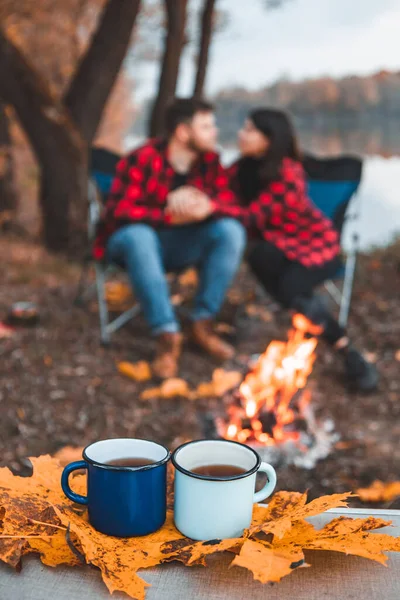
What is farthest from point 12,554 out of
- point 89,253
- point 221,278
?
point 89,253

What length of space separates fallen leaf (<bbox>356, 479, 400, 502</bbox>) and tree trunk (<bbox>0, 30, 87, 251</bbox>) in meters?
3.21

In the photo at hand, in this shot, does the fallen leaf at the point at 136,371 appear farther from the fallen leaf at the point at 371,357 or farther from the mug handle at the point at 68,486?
the mug handle at the point at 68,486

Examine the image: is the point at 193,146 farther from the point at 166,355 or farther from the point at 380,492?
the point at 380,492

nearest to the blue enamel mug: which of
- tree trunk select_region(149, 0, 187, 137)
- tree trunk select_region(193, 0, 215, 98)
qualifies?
tree trunk select_region(149, 0, 187, 137)

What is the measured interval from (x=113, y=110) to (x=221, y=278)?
9.39 metres

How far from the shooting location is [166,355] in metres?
3.07

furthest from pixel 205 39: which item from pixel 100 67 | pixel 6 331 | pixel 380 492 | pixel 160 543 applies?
pixel 160 543

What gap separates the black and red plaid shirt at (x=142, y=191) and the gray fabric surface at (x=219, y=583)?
2.54 meters

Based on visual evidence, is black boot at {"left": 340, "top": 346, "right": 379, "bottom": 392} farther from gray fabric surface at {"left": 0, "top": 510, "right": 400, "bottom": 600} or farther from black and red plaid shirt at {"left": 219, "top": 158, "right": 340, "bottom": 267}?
gray fabric surface at {"left": 0, "top": 510, "right": 400, "bottom": 600}

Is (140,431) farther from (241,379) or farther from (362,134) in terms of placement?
(362,134)

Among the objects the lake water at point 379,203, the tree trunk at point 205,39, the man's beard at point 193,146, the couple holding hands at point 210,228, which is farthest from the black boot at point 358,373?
the tree trunk at point 205,39

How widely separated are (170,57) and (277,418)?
3.68 meters

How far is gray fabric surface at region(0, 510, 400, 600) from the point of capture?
0.75 metres

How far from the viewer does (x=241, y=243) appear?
3.28 meters
